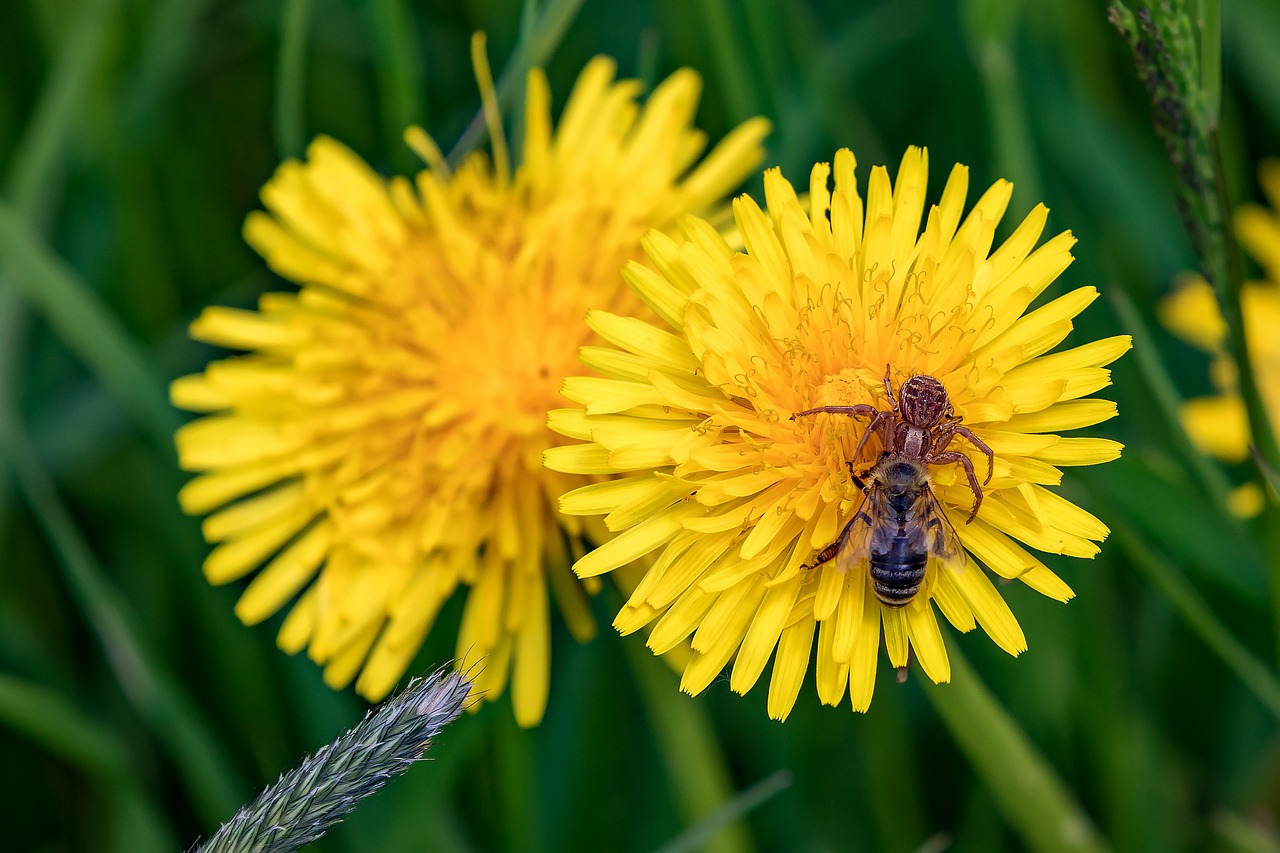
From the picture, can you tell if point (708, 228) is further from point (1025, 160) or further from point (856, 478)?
point (1025, 160)

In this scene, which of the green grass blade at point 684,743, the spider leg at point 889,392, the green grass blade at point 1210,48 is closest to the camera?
the spider leg at point 889,392

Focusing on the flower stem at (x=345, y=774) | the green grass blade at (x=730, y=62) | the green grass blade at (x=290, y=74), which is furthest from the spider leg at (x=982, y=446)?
the green grass blade at (x=290, y=74)

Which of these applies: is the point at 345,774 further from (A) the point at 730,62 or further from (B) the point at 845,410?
(A) the point at 730,62

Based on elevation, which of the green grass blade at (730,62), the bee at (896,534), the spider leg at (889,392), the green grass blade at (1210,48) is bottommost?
the bee at (896,534)

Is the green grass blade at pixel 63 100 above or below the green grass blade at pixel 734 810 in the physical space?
above

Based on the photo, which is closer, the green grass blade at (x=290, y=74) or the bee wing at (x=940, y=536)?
the bee wing at (x=940, y=536)

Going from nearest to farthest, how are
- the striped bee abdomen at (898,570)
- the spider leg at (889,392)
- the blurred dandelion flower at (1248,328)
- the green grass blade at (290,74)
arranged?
1. the striped bee abdomen at (898,570)
2. the spider leg at (889,392)
3. the green grass blade at (290,74)
4. the blurred dandelion flower at (1248,328)

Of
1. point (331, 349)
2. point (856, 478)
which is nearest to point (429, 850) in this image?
point (331, 349)

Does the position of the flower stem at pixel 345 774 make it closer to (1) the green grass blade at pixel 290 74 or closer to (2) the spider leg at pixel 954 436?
(2) the spider leg at pixel 954 436
